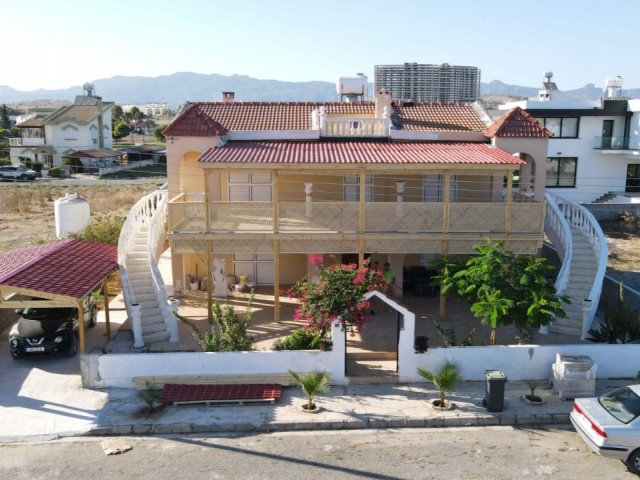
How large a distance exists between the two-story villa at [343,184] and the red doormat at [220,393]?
14.0ft

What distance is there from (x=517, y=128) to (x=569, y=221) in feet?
11.9

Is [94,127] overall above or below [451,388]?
above

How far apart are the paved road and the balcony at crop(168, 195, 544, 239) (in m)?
6.27

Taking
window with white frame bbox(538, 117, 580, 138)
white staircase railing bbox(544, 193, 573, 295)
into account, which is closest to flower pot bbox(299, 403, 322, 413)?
white staircase railing bbox(544, 193, 573, 295)

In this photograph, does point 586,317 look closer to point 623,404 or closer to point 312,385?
point 623,404

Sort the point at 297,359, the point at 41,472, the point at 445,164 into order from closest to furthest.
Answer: the point at 41,472
the point at 297,359
the point at 445,164

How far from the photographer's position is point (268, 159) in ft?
54.1

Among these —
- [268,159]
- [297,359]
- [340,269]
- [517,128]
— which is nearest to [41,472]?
[297,359]

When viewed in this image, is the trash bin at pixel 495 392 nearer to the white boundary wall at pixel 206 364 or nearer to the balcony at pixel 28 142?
the white boundary wall at pixel 206 364

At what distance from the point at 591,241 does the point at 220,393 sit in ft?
39.7

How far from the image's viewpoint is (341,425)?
39.3 ft

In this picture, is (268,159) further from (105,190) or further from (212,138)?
(105,190)

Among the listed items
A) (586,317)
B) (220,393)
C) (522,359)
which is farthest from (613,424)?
(220,393)

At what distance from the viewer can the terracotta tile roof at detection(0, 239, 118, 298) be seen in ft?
45.2
